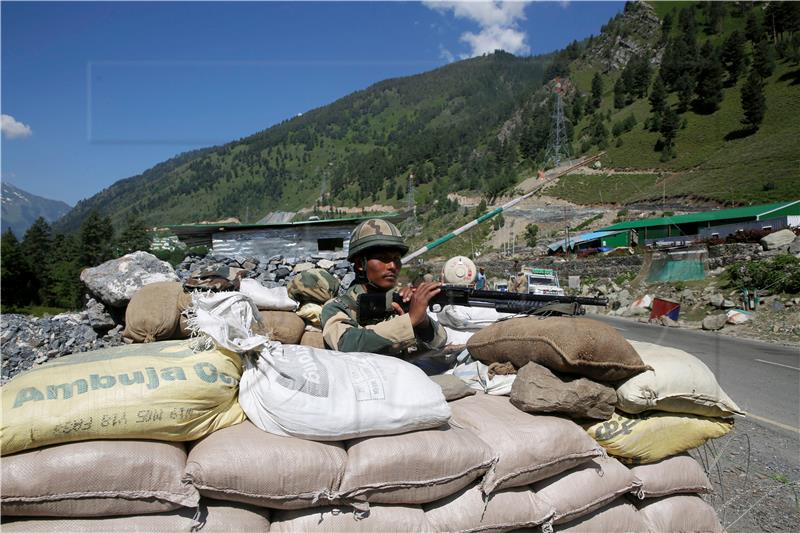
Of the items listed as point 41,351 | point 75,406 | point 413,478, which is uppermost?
point 75,406

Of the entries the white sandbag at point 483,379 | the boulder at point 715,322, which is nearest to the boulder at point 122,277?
the white sandbag at point 483,379

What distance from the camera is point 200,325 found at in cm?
205

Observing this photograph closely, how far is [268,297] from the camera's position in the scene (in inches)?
118

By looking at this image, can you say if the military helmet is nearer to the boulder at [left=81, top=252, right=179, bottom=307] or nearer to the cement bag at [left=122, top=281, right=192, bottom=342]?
the cement bag at [left=122, top=281, right=192, bottom=342]

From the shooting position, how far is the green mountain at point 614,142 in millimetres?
45406

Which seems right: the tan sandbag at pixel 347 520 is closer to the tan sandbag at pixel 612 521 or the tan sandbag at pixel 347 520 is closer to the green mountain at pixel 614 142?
the tan sandbag at pixel 612 521

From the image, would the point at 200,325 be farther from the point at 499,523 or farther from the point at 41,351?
the point at 41,351

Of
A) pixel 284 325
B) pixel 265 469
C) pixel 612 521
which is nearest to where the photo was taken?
pixel 265 469

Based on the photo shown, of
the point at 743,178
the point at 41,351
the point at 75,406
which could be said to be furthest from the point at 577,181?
the point at 75,406

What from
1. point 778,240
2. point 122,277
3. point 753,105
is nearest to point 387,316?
point 122,277

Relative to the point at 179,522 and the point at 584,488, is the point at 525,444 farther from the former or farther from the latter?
the point at 179,522

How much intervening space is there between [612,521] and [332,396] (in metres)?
1.62

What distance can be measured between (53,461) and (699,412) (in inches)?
118

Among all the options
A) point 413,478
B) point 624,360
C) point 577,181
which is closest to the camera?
point 413,478
